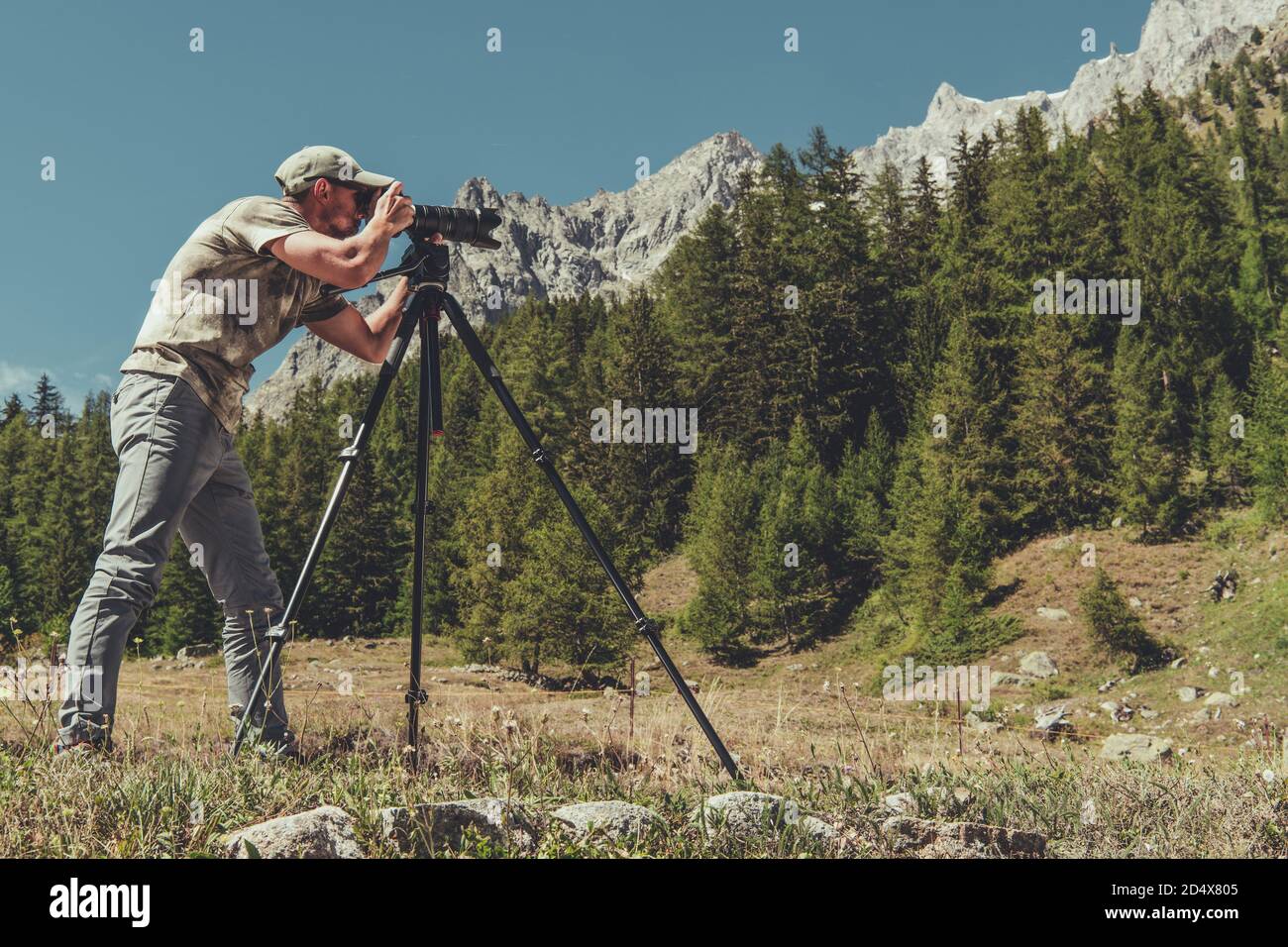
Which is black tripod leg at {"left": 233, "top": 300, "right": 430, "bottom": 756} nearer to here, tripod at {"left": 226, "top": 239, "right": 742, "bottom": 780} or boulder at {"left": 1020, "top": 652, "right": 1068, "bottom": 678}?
tripod at {"left": 226, "top": 239, "right": 742, "bottom": 780}

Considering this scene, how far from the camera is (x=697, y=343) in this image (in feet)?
169

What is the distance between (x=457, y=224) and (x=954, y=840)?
2745 millimetres

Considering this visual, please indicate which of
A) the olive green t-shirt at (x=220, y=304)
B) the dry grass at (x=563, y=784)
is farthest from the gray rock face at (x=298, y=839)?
the olive green t-shirt at (x=220, y=304)

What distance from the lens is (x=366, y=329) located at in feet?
12.8

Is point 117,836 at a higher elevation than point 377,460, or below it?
below

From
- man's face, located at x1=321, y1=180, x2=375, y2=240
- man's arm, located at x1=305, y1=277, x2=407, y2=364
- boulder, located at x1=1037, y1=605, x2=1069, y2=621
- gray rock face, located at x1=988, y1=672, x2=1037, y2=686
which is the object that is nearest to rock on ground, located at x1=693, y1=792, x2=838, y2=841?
man's arm, located at x1=305, y1=277, x2=407, y2=364

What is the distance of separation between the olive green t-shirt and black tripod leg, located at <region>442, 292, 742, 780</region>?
656 millimetres

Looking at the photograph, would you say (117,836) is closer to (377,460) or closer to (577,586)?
(577,586)

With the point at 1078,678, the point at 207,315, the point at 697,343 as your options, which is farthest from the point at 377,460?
the point at 207,315

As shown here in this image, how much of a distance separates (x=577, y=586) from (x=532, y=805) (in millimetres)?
30034

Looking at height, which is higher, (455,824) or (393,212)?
(393,212)

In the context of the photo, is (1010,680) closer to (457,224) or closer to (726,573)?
(726,573)

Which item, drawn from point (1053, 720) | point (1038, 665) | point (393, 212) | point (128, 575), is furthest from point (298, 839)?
point (1038, 665)
